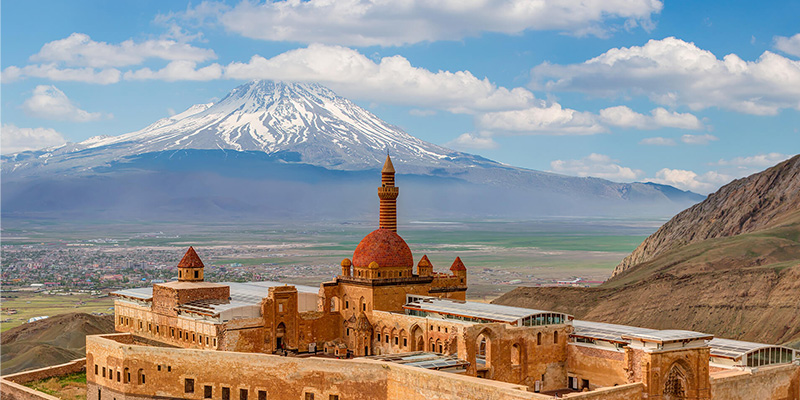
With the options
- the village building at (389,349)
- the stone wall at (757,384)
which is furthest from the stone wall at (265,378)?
the stone wall at (757,384)

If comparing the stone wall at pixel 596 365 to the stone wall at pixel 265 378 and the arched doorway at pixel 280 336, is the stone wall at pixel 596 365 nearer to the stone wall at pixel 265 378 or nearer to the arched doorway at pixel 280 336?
the stone wall at pixel 265 378

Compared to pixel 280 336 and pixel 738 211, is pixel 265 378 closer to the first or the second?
pixel 280 336

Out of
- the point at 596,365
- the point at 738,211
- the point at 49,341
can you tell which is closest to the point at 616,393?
the point at 596,365

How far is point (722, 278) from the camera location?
93.2 m

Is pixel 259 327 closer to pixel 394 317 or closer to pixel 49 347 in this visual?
pixel 394 317

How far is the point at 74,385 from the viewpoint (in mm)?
67750

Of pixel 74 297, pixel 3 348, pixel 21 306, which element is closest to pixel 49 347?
pixel 3 348

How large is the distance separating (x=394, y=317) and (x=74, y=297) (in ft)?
346

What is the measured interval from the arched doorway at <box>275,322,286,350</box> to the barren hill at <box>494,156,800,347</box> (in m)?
37.9

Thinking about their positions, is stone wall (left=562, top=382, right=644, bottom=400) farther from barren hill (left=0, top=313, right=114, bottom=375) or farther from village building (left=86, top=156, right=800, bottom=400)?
barren hill (left=0, top=313, right=114, bottom=375)

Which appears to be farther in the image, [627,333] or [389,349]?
[389,349]

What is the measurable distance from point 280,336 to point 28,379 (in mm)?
21143

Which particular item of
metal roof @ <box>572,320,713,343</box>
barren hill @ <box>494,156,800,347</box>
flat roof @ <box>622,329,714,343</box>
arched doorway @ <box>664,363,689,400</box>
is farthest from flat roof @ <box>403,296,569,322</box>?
barren hill @ <box>494,156,800,347</box>

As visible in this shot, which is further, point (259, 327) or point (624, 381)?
point (259, 327)
